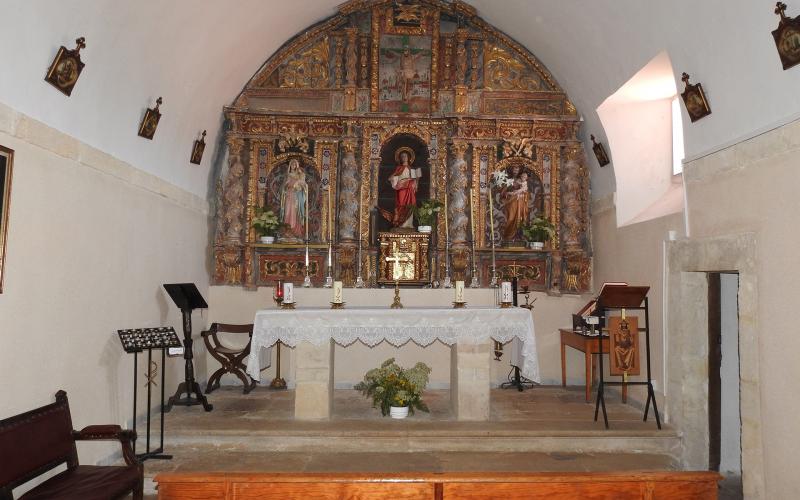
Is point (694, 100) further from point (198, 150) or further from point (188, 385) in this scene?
point (188, 385)

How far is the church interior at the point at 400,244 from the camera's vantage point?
498 cm

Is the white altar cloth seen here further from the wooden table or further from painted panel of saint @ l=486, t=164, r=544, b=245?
painted panel of saint @ l=486, t=164, r=544, b=245

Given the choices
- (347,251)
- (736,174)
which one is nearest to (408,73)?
(347,251)

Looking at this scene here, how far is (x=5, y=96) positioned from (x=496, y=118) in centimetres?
691

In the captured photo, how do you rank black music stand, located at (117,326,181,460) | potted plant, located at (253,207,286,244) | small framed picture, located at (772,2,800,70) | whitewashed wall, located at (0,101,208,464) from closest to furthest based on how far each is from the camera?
small framed picture, located at (772,2,800,70) < whitewashed wall, located at (0,101,208,464) < black music stand, located at (117,326,181,460) < potted plant, located at (253,207,286,244)

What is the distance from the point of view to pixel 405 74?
33.0 feet

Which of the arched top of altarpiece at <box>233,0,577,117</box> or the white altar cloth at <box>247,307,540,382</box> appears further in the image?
the arched top of altarpiece at <box>233,0,577,117</box>

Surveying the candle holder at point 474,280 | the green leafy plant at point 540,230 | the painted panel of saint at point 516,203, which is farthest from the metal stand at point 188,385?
the green leafy plant at point 540,230

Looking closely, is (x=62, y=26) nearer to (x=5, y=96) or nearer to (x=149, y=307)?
(x=5, y=96)

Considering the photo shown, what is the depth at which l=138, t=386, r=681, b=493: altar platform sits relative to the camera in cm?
596

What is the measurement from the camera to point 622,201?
874 cm

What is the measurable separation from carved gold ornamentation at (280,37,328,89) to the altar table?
4572mm

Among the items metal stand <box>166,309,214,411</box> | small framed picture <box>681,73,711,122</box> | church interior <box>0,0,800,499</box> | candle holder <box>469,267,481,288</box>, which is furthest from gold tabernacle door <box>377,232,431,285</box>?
small framed picture <box>681,73,711,122</box>

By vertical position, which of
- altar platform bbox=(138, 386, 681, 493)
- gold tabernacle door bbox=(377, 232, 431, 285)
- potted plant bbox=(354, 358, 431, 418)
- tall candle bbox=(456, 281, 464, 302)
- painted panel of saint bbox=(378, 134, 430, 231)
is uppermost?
painted panel of saint bbox=(378, 134, 430, 231)
